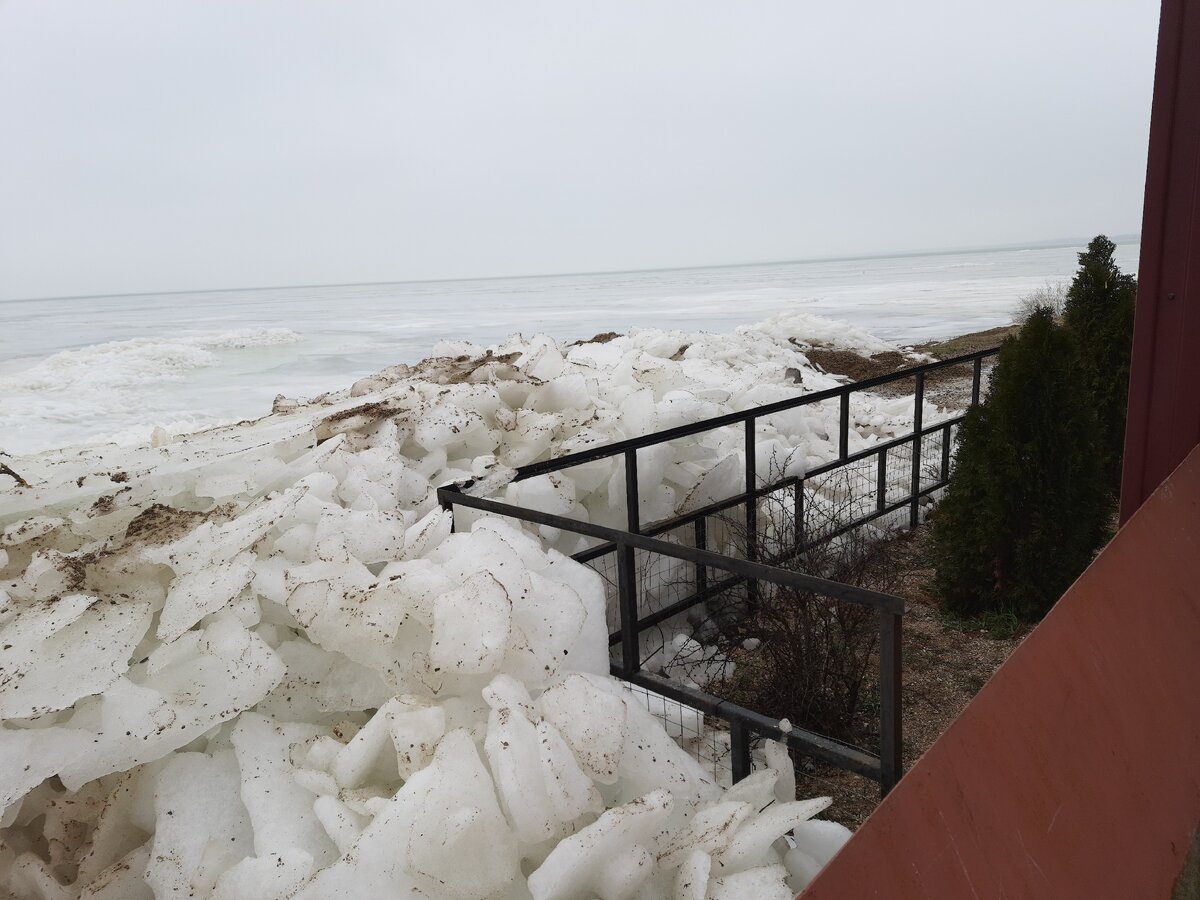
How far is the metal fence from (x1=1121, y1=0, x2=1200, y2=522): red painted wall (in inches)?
50.8

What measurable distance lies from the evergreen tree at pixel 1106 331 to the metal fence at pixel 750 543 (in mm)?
985

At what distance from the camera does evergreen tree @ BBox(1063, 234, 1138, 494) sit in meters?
5.92

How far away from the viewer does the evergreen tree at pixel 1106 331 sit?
5.92m

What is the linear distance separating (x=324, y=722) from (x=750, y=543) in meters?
2.09

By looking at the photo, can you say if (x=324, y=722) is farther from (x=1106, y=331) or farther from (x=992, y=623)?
(x=1106, y=331)

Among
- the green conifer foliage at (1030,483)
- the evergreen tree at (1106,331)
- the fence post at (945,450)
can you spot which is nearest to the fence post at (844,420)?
the green conifer foliage at (1030,483)

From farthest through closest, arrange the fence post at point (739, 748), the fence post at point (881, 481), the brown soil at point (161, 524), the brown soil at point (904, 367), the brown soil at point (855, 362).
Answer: the brown soil at point (855, 362), the brown soil at point (904, 367), the fence post at point (881, 481), the brown soil at point (161, 524), the fence post at point (739, 748)

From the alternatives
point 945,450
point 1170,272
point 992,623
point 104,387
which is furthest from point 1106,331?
point 104,387

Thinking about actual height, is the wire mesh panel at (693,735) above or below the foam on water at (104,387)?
above

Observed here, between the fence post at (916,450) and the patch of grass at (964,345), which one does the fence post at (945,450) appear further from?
the patch of grass at (964,345)

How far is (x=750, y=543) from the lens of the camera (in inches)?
149

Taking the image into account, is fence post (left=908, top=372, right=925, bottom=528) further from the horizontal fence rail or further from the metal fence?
the horizontal fence rail

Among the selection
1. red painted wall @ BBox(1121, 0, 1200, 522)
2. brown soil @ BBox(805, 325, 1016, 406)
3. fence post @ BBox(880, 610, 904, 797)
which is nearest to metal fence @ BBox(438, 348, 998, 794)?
fence post @ BBox(880, 610, 904, 797)

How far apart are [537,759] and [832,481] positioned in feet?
12.6
